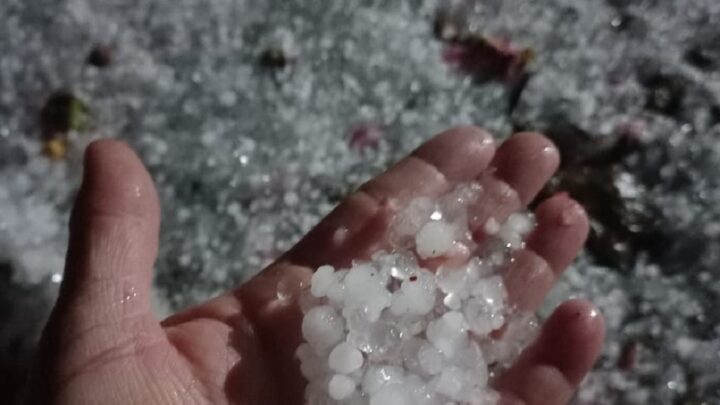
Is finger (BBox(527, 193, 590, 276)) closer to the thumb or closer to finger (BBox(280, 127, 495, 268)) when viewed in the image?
finger (BBox(280, 127, 495, 268))

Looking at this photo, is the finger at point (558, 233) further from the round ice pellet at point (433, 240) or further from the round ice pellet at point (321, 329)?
the round ice pellet at point (321, 329)

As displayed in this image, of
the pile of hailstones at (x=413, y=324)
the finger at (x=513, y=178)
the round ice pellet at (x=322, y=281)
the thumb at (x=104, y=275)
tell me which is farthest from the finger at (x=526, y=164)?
the thumb at (x=104, y=275)

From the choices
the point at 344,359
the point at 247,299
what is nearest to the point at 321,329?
the point at 344,359

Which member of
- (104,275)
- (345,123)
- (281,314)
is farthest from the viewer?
(345,123)

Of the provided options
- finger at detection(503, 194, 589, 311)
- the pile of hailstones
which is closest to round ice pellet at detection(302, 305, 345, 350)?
the pile of hailstones

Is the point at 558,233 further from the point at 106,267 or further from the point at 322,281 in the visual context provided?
the point at 106,267

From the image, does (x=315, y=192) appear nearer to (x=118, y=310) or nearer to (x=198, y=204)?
(x=198, y=204)

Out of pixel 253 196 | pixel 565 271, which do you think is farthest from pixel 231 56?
pixel 565 271
